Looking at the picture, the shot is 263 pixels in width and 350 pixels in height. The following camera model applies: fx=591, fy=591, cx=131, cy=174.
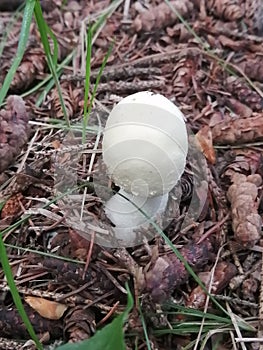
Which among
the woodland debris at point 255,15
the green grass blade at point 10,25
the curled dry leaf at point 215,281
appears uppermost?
the green grass blade at point 10,25

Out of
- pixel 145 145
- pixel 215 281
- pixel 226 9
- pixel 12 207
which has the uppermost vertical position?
pixel 145 145

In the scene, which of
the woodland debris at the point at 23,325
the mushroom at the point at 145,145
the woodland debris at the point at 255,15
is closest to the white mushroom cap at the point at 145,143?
the mushroom at the point at 145,145

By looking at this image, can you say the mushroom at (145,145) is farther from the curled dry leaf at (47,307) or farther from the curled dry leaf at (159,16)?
the curled dry leaf at (159,16)

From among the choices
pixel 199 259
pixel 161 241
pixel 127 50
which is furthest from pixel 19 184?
pixel 127 50

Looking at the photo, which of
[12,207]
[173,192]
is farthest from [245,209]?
[12,207]

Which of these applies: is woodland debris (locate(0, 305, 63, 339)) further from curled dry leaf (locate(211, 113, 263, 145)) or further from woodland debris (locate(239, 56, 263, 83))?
woodland debris (locate(239, 56, 263, 83))

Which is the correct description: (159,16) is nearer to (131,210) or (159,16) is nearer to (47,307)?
(131,210)

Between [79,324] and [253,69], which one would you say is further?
[253,69]
